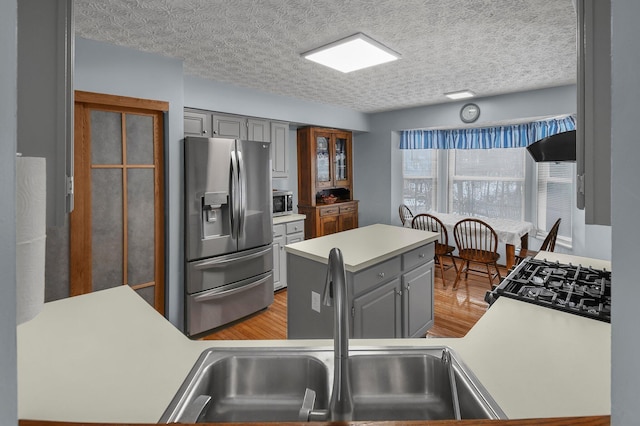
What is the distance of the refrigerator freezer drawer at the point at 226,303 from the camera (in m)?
2.94

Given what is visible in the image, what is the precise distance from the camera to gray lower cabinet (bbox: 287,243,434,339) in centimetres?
220

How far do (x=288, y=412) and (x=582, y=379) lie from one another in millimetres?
854

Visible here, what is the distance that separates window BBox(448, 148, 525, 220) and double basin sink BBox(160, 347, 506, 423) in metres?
4.69

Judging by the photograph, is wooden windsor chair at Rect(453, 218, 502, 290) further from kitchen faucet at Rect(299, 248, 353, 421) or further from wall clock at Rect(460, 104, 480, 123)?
kitchen faucet at Rect(299, 248, 353, 421)

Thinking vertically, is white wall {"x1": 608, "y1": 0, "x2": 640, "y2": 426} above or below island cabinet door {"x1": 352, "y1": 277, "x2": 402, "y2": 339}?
above

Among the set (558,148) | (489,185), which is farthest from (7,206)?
(489,185)

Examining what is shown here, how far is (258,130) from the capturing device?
13.0ft

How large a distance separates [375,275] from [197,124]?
235 cm

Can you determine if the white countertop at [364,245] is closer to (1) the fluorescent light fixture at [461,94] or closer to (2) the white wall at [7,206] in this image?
(2) the white wall at [7,206]

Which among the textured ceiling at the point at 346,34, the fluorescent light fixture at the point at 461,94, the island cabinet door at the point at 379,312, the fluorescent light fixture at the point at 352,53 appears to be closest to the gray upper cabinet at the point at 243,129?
the textured ceiling at the point at 346,34

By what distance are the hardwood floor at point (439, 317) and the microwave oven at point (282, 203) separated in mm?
1002

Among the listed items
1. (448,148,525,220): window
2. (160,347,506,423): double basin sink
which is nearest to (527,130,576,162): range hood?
(160,347,506,423): double basin sink

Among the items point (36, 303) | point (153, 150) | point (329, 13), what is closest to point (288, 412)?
point (36, 303)

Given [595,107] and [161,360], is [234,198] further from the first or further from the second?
[595,107]
